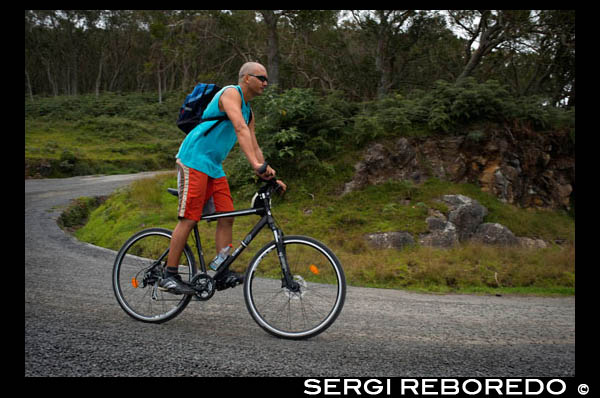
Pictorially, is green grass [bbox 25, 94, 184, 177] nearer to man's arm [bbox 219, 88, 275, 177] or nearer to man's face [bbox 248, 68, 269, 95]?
man's face [bbox 248, 68, 269, 95]

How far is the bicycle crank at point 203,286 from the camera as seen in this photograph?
374 centimetres

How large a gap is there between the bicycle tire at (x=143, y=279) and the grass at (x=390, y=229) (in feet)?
8.10

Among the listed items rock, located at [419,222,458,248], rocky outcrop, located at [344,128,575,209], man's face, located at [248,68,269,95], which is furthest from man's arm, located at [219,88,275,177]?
rocky outcrop, located at [344,128,575,209]

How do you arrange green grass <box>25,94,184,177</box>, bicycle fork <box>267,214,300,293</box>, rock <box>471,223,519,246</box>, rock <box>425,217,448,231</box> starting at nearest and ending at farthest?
1. bicycle fork <box>267,214,300,293</box>
2. rock <box>425,217,448,231</box>
3. rock <box>471,223,519,246</box>
4. green grass <box>25,94,184,177</box>

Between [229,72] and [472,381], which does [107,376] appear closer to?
[472,381]

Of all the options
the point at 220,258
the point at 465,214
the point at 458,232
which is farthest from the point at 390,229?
the point at 220,258

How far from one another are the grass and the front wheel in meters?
2.86

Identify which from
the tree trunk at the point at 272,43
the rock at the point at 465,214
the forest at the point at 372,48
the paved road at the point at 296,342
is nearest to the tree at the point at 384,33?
the forest at the point at 372,48

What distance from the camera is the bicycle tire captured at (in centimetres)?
395

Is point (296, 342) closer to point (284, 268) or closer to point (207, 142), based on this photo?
point (284, 268)
